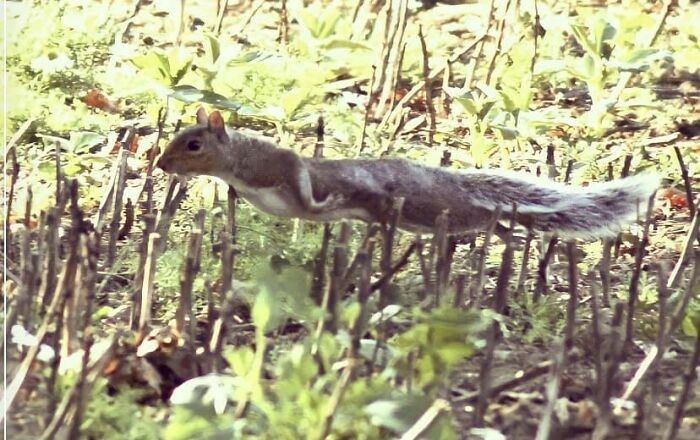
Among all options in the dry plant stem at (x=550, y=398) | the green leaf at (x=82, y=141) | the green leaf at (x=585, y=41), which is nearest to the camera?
the dry plant stem at (x=550, y=398)

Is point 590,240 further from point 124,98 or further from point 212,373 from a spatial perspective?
point 124,98

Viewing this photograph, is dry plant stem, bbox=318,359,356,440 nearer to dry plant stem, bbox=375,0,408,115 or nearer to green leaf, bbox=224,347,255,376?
green leaf, bbox=224,347,255,376

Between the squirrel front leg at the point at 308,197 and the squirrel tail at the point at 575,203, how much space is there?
0.39 meters

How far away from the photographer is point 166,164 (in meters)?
3.05

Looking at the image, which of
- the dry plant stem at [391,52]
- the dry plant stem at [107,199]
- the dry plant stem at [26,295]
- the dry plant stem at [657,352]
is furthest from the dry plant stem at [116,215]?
the dry plant stem at [391,52]

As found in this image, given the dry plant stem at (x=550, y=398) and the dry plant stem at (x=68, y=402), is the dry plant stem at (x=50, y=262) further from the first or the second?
the dry plant stem at (x=550, y=398)

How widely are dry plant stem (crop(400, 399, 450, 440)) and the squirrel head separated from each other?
140 centimetres

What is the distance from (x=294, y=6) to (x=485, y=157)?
2337mm

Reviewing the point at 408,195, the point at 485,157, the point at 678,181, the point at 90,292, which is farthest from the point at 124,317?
the point at 678,181

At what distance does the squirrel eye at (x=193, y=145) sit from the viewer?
→ 3037 millimetres

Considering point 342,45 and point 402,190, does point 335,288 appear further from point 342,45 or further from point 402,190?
point 342,45

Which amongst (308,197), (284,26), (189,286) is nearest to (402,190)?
(308,197)

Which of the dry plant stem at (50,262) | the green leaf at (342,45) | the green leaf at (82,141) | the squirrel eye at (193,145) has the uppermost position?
the green leaf at (342,45)

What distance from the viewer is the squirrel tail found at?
3092 mm
